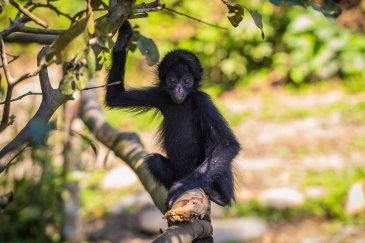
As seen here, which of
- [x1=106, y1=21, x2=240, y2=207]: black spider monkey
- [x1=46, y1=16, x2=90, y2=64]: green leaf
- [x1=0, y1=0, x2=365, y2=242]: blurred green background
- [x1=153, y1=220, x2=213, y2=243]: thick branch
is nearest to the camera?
[x1=46, y1=16, x2=90, y2=64]: green leaf

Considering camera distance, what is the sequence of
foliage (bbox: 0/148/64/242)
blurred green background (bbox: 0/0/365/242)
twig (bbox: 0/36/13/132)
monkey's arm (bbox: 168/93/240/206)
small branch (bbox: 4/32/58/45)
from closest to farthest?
twig (bbox: 0/36/13/132)
small branch (bbox: 4/32/58/45)
monkey's arm (bbox: 168/93/240/206)
foliage (bbox: 0/148/64/242)
blurred green background (bbox: 0/0/365/242)

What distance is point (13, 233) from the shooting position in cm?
846

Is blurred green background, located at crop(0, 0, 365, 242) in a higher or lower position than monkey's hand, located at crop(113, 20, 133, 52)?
higher

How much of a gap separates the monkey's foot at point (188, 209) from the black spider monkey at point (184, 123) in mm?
1032

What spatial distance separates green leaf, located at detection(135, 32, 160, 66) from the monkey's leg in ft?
4.35

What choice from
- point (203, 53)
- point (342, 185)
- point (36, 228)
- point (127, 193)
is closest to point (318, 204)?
point (342, 185)

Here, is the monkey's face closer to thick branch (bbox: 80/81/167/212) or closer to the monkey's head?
the monkey's head

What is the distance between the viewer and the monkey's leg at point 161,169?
4545 millimetres

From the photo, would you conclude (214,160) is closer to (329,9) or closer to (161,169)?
(161,169)

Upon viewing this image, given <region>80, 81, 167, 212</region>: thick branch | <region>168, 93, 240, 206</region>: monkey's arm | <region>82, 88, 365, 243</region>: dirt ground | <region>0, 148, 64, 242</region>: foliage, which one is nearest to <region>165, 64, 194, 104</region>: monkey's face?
<region>168, 93, 240, 206</region>: monkey's arm

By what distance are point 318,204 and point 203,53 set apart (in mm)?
5502

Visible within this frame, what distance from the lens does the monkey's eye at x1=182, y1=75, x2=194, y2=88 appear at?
15.9ft

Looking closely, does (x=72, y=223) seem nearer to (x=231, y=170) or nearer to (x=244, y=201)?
(x=244, y=201)

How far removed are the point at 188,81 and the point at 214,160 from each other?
67 centimetres
